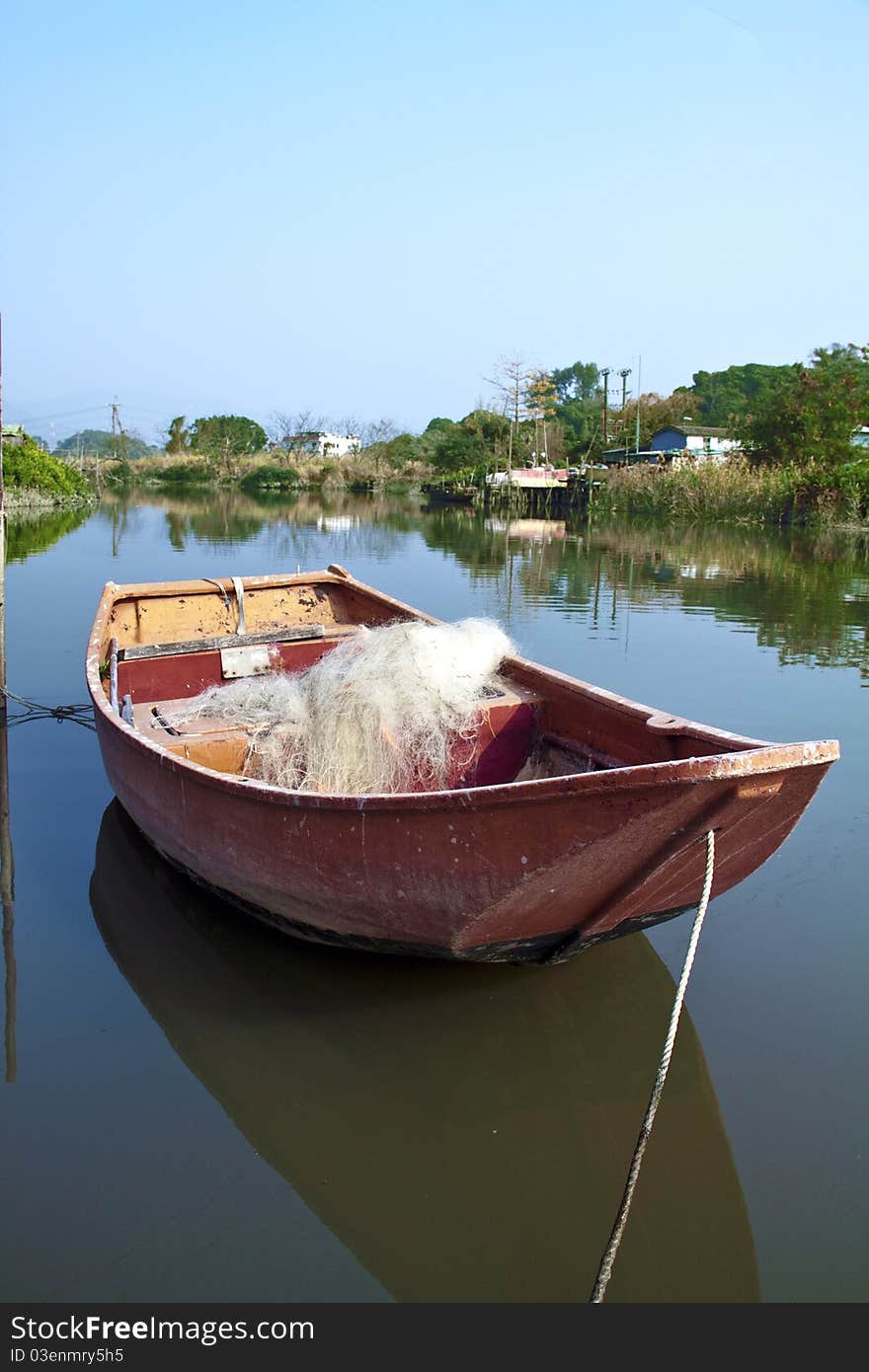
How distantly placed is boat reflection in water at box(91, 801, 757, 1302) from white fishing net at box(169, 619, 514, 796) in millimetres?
773

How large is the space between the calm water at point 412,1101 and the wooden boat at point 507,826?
0.36 metres

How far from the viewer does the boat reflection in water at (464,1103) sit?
8.89ft

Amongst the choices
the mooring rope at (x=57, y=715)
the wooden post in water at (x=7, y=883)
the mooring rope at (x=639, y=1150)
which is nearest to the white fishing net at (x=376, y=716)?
the wooden post in water at (x=7, y=883)

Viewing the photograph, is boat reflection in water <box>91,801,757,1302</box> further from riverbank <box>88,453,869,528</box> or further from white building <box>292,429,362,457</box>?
white building <box>292,429,362,457</box>

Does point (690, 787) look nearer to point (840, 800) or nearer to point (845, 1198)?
point (845, 1198)

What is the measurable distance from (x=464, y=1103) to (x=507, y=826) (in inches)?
40.0

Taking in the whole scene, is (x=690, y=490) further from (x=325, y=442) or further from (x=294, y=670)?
(x=325, y=442)

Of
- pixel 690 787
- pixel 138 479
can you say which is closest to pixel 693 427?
pixel 138 479

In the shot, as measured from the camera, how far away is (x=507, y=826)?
305cm

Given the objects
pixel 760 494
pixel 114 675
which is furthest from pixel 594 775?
pixel 760 494

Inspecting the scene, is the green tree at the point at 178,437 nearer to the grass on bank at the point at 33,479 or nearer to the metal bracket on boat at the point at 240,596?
the grass on bank at the point at 33,479

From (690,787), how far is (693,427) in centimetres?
5210

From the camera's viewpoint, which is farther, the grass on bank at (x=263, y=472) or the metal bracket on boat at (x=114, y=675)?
the grass on bank at (x=263, y=472)
